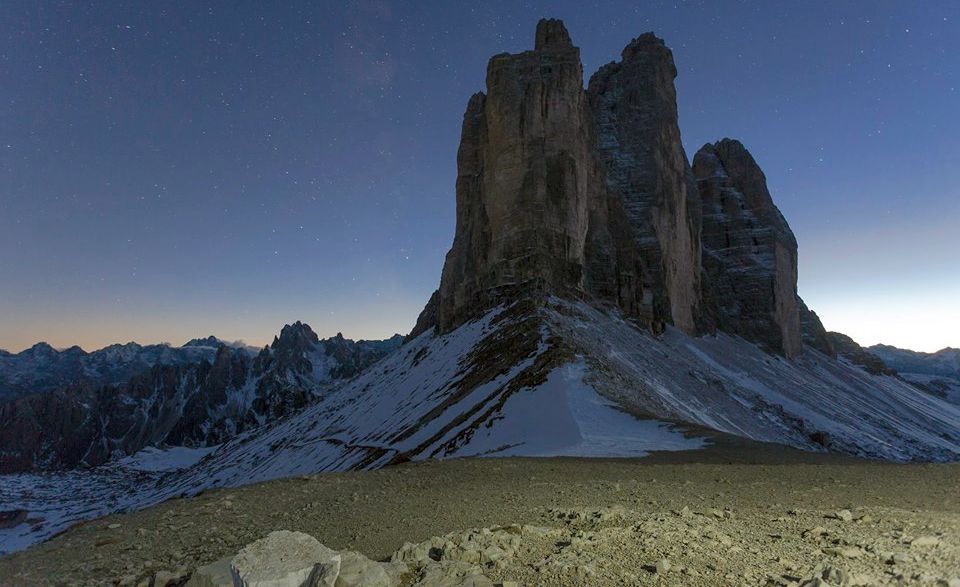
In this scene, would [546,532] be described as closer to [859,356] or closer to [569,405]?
[569,405]

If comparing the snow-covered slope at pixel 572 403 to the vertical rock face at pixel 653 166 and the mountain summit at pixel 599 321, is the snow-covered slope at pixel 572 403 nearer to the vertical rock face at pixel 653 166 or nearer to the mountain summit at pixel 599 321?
the mountain summit at pixel 599 321

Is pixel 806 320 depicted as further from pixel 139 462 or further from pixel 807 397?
pixel 139 462

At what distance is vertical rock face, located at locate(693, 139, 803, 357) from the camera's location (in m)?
109

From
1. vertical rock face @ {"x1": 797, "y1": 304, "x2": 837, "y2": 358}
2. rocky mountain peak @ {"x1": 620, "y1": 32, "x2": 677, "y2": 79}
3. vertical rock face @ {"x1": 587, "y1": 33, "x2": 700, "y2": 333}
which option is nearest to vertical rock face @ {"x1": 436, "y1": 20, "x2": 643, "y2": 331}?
vertical rock face @ {"x1": 587, "y1": 33, "x2": 700, "y2": 333}

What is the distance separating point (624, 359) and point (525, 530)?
151 ft

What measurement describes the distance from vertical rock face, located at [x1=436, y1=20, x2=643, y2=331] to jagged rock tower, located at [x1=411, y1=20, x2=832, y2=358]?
215mm

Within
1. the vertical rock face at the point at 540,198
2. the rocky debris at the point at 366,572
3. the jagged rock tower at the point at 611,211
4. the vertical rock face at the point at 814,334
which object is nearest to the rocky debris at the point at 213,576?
the rocky debris at the point at 366,572

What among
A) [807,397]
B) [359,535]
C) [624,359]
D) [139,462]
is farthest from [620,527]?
[139,462]

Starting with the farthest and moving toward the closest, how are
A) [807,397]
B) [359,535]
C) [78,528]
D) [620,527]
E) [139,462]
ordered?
[139,462]
[807,397]
[78,528]
[359,535]
[620,527]

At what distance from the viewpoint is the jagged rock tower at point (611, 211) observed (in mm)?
73250

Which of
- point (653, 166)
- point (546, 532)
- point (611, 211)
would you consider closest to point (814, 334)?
point (653, 166)

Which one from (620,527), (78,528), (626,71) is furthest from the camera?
(626,71)

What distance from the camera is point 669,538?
681cm

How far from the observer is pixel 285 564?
5.73 m
